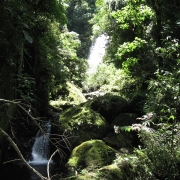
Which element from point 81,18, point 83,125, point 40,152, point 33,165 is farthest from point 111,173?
point 81,18

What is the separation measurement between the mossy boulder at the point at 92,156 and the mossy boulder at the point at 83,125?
0.77 metres

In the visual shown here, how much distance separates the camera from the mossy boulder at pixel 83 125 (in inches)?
256

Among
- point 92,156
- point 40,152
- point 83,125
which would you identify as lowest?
point 92,156

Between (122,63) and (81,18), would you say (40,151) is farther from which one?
(81,18)

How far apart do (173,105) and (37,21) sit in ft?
13.8

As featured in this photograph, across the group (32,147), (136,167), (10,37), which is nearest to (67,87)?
(32,147)

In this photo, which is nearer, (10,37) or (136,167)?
(136,167)

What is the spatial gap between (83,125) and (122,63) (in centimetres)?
240

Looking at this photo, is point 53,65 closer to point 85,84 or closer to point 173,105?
point 173,105

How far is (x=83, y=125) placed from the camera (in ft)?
22.0

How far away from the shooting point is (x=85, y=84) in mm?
14945

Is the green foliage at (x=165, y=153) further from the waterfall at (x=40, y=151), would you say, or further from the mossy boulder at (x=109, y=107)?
the waterfall at (x=40, y=151)

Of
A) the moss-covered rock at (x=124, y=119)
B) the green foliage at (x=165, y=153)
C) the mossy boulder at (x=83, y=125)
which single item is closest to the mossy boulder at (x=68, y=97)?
the mossy boulder at (x=83, y=125)

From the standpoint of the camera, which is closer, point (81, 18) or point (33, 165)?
point (33, 165)
